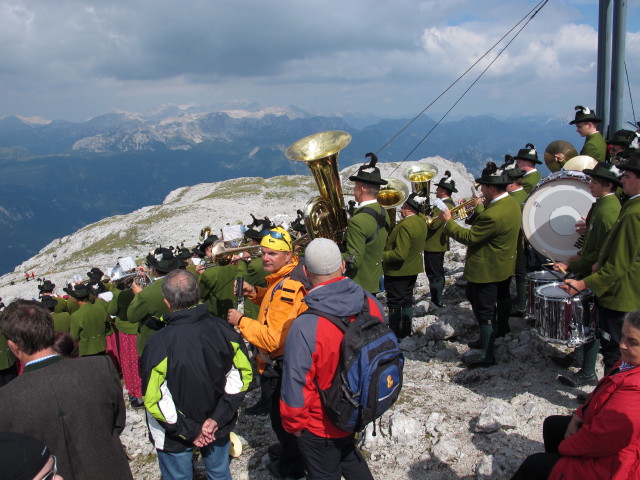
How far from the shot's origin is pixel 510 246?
5469mm

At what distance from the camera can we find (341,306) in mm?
2795

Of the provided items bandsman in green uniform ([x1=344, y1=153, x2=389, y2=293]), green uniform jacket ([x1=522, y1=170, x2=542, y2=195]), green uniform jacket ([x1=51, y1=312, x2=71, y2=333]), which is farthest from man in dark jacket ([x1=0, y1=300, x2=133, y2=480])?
green uniform jacket ([x1=522, y1=170, x2=542, y2=195])

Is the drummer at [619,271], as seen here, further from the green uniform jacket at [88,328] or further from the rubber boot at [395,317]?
the green uniform jacket at [88,328]

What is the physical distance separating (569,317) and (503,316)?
189 centimetres

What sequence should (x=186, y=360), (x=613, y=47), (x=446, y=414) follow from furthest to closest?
(x=613, y=47)
(x=446, y=414)
(x=186, y=360)

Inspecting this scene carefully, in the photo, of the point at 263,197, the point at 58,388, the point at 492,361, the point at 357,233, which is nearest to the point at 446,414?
the point at 492,361

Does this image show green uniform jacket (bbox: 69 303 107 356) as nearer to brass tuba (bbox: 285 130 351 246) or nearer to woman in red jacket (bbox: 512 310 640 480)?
brass tuba (bbox: 285 130 351 246)

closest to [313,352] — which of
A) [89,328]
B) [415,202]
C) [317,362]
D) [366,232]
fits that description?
[317,362]

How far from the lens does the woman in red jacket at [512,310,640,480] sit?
2.36 meters

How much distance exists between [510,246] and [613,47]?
5342mm

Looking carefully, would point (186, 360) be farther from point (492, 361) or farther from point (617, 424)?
point (492, 361)

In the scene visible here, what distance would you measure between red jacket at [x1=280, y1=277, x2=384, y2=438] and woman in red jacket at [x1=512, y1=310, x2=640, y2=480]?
1442 mm

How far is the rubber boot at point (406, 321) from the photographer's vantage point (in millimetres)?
6940

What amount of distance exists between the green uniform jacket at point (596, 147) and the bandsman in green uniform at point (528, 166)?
2.42ft
